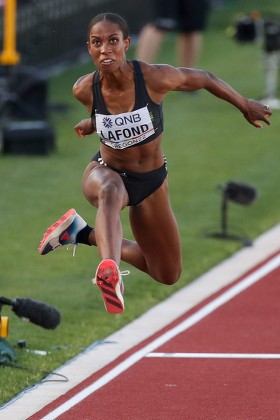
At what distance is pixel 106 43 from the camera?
8.64 m

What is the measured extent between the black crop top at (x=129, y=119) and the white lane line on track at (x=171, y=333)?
1.65 metres

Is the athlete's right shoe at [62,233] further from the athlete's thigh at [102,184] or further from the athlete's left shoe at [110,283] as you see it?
the athlete's left shoe at [110,283]

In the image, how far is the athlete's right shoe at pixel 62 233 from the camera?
9266 mm

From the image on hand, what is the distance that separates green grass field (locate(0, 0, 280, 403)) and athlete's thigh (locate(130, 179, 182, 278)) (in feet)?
3.89

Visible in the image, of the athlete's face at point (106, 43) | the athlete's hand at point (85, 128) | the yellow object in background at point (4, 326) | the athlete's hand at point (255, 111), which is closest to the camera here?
the athlete's face at point (106, 43)

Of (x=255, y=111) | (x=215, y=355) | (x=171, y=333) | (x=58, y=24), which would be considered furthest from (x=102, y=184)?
(x=58, y=24)

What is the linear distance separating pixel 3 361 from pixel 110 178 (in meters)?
1.90

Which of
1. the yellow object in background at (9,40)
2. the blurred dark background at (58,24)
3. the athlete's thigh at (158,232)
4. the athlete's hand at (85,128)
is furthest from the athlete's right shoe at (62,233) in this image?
the blurred dark background at (58,24)

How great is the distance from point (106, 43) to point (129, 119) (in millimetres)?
523

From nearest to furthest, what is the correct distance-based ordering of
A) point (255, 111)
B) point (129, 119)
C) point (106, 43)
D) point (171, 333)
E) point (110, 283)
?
1. point (110, 283)
2. point (106, 43)
3. point (129, 119)
4. point (255, 111)
5. point (171, 333)

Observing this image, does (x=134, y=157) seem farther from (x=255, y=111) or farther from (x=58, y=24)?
(x=58, y=24)

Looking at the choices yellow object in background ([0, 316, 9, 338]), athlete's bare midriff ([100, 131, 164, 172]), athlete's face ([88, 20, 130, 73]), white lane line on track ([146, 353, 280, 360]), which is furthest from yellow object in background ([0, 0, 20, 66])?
athlete's face ([88, 20, 130, 73])

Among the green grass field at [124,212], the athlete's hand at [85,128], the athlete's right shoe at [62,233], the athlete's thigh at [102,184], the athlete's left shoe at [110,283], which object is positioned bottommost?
the green grass field at [124,212]

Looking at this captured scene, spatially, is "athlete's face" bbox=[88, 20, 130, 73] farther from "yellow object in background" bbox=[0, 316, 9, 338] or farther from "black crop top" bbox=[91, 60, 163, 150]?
"yellow object in background" bbox=[0, 316, 9, 338]
